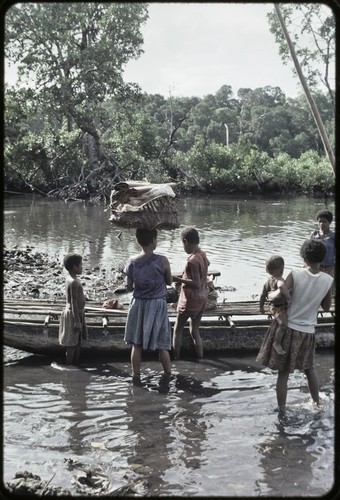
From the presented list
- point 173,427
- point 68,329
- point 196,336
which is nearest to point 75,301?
point 68,329

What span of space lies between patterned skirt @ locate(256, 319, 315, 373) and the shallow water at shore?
511 millimetres

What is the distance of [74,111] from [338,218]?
28.4 metres

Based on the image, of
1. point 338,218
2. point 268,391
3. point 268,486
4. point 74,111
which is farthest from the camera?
point 74,111

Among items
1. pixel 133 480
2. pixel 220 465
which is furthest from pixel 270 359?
pixel 133 480

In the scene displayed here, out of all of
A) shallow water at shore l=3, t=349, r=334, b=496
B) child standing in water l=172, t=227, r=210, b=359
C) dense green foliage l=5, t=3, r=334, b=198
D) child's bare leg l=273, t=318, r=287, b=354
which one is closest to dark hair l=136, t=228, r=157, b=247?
child standing in water l=172, t=227, r=210, b=359

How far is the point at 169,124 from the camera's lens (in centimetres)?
5222

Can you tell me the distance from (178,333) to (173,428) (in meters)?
1.92

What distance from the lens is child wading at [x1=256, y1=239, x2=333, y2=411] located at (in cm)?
488

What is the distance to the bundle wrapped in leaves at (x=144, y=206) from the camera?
590 cm

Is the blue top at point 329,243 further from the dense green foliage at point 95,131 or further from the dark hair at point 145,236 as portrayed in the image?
the dense green foliage at point 95,131

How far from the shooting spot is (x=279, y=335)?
501cm

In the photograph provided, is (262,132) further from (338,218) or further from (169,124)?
(338,218)

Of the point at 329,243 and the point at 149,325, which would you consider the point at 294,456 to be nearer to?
the point at 149,325

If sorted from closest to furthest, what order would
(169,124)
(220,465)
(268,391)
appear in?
(220,465) → (268,391) → (169,124)
